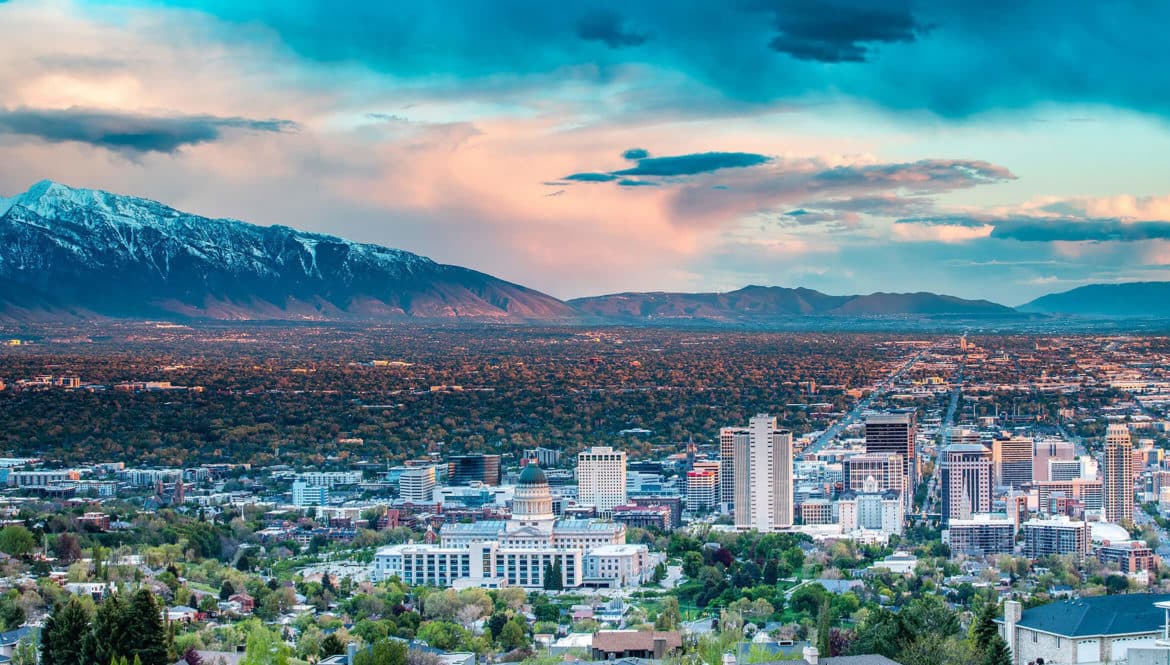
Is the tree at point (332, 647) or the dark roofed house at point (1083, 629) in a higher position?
the dark roofed house at point (1083, 629)

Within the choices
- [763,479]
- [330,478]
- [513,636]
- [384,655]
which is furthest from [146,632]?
[330,478]

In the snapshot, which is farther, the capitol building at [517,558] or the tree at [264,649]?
the capitol building at [517,558]

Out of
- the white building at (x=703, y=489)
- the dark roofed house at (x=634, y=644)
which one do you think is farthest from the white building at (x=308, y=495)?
the dark roofed house at (x=634, y=644)

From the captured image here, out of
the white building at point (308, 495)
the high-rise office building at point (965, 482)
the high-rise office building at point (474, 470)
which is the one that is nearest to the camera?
the high-rise office building at point (965, 482)

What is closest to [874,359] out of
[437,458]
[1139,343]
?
[1139,343]

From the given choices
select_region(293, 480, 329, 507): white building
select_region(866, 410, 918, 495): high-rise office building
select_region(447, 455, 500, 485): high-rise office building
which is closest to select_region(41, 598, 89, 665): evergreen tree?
select_region(293, 480, 329, 507): white building

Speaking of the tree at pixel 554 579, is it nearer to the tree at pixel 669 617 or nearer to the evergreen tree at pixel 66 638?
the tree at pixel 669 617

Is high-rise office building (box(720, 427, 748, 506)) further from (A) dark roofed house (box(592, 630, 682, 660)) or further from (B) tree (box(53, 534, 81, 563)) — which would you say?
(A) dark roofed house (box(592, 630, 682, 660))
